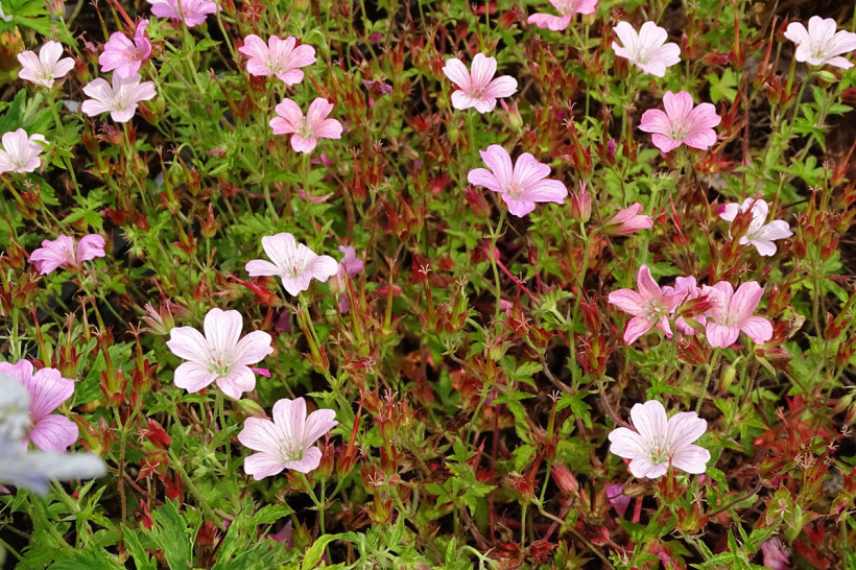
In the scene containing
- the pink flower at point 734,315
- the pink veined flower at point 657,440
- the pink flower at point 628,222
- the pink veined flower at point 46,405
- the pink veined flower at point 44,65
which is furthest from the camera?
the pink veined flower at point 44,65

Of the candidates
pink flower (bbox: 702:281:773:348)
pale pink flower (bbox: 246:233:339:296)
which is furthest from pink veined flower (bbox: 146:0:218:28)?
pink flower (bbox: 702:281:773:348)

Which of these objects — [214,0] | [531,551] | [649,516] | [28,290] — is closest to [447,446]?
[531,551]

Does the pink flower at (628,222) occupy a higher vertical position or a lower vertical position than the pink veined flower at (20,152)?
lower

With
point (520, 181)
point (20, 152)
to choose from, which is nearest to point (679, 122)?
point (520, 181)

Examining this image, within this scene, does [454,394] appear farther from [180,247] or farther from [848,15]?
[848,15]

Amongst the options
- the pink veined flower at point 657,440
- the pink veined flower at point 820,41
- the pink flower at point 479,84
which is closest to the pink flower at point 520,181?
the pink flower at point 479,84

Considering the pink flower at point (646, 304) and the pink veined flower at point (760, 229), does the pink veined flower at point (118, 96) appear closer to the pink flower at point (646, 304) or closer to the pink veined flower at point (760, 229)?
the pink flower at point (646, 304)

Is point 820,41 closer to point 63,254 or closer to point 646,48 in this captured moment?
point 646,48

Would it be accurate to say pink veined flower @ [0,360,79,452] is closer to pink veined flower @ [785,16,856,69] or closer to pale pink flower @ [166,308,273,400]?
pale pink flower @ [166,308,273,400]
